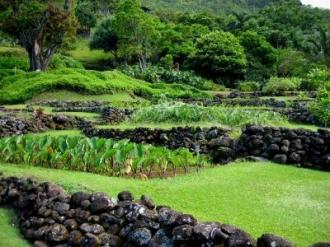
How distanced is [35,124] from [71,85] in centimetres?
1415

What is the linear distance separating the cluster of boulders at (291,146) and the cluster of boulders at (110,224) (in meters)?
5.64

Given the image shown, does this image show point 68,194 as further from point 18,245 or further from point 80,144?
point 80,144

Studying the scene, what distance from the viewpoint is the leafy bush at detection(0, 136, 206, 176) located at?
37.2 ft

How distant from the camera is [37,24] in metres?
40.2

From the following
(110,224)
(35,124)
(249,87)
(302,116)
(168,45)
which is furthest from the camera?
(168,45)

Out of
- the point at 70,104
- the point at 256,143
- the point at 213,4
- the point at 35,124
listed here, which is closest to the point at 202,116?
the point at 35,124

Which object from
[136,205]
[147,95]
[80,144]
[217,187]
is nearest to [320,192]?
[217,187]

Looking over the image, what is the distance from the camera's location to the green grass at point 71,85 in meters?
31.9

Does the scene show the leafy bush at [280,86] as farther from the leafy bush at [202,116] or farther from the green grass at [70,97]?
the leafy bush at [202,116]

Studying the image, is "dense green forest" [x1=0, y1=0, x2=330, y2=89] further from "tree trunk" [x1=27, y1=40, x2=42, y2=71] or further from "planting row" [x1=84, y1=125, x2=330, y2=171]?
"planting row" [x1=84, y1=125, x2=330, y2=171]

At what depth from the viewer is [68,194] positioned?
8.77 metres

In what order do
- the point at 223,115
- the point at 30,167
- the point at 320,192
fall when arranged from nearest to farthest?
the point at 320,192 < the point at 30,167 < the point at 223,115

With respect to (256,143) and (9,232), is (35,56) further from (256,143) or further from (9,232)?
(9,232)

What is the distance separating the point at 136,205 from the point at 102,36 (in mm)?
52859
